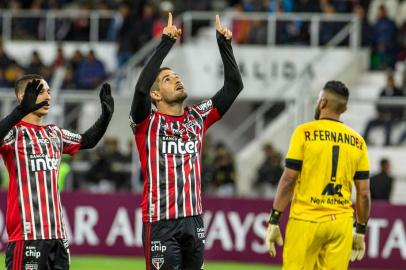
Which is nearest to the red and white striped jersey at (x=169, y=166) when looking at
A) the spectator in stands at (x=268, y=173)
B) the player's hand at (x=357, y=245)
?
the player's hand at (x=357, y=245)

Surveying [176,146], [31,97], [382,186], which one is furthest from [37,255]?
[382,186]

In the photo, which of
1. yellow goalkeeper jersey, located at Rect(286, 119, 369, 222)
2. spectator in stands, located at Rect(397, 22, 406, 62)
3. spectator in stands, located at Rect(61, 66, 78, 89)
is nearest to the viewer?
yellow goalkeeper jersey, located at Rect(286, 119, 369, 222)

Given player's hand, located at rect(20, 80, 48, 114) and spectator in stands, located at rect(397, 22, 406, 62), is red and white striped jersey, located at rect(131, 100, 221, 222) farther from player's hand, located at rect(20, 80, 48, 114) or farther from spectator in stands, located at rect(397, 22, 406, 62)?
spectator in stands, located at rect(397, 22, 406, 62)

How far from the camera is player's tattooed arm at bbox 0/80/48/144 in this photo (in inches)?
363

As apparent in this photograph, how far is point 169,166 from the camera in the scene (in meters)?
9.70

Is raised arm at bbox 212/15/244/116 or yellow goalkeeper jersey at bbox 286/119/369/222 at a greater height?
raised arm at bbox 212/15/244/116

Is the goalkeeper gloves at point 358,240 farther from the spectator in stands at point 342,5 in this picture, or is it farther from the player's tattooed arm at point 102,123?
the spectator in stands at point 342,5

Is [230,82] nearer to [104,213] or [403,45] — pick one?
[104,213]

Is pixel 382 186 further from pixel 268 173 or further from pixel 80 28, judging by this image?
pixel 80 28

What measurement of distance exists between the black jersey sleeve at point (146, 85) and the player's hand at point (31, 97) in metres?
0.77

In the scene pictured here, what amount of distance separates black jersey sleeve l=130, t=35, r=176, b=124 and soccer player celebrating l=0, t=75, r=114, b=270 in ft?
2.41

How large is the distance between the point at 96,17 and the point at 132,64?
2737mm

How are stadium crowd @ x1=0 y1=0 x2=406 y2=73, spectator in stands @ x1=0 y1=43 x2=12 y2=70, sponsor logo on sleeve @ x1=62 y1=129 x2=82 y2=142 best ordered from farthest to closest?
spectator in stands @ x1=0 y1=43 x2=12 y2=70 < stadium crowd @ x1=0 y1=0 x2=406 y2=73 < sponsor logo on sleeve @ x1=62 y1=129 x2=82 y2=142

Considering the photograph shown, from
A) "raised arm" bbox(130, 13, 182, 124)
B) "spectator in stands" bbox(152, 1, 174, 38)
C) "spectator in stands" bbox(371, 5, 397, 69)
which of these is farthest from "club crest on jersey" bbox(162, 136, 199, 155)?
"spectator in stands" bbox(152, 1, 174, 38)
